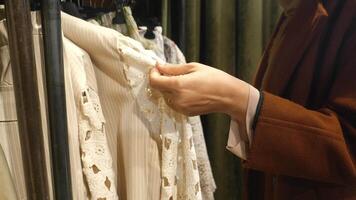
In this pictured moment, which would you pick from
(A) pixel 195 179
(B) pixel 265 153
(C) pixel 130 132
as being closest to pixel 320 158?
(B) pixel 265 153

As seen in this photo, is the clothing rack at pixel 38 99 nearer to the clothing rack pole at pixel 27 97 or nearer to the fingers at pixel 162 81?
the clothing rack pole at pixel 27 97

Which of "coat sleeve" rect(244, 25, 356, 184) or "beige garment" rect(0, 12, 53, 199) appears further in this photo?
"coat sleeve" rect(244, 25, 356, 184)

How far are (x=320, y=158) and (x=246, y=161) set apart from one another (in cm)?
13

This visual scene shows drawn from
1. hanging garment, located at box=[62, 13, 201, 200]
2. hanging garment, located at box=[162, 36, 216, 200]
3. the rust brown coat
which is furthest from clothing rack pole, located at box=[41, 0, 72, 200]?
hanging garment, located at box=[162, 36, 216, 200]

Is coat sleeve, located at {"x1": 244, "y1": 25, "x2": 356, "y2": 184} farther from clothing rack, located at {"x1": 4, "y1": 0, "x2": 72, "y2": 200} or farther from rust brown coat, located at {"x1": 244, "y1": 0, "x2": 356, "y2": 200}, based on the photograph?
clothing rack, located at {"x1": 4, "y1": 0, "x2": 72, "y2": 200}

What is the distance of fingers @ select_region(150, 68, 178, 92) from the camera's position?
1.82ft

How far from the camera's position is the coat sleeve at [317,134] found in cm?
64

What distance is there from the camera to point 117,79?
58cm

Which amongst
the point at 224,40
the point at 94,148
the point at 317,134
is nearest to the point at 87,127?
the point at 94,148

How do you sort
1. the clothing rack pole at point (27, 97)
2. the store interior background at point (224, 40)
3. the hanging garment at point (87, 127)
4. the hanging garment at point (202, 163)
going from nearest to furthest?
the clothing rack pole at point (27, 97)
the hanging garment at point (87, 127)
the hanging garment at point (202, 163)
the store interior background at point (224, 40)

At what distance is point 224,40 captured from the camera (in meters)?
1.31

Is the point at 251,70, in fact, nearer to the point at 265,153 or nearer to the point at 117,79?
the point at 265,153

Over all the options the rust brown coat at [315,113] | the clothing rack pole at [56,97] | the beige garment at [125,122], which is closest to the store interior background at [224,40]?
the rust brown coat at [315,113]

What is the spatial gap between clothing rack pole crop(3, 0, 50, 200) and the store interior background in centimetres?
83
